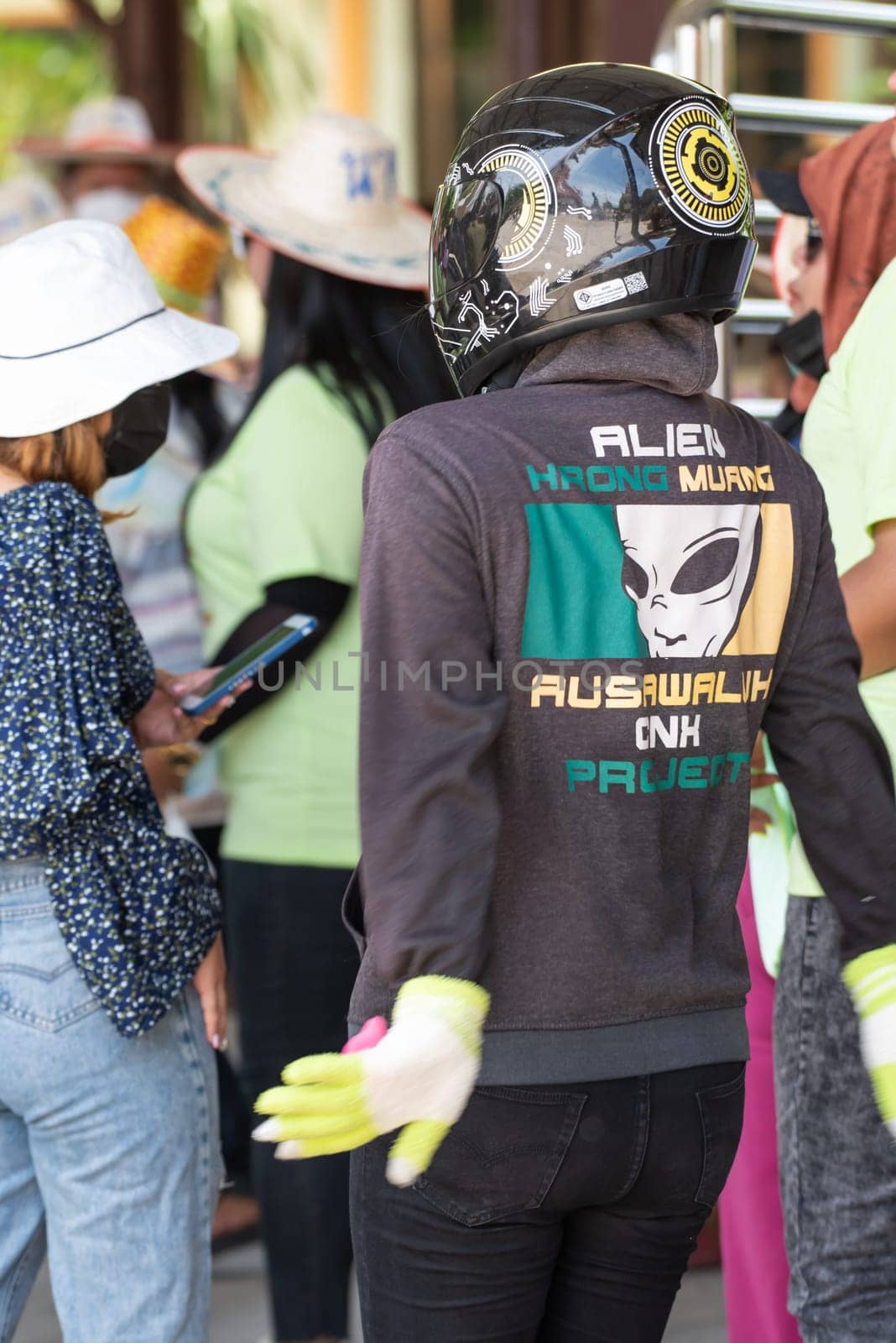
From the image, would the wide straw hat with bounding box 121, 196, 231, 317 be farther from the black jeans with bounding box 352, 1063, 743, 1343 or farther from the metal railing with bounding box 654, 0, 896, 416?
the black jeans with bounding box 352, 1063, 743, 1343

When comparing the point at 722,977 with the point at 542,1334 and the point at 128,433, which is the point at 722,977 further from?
the point at 128,433

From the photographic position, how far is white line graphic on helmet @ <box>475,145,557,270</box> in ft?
5.16

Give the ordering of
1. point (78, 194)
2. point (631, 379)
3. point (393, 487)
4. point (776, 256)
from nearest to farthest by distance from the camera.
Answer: point (393, 487) → point (631, 379) → point (776, 256) → point (78, 194)

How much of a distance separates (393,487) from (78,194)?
464cm

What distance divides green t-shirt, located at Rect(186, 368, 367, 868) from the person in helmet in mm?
1087

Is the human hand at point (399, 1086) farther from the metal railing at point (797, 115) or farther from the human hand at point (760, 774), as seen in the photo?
the metal railing at point (797, 115)

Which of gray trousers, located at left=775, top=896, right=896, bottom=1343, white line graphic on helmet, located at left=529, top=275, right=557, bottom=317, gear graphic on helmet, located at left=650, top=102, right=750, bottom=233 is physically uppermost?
gear graphic on helmet, located at left=650, top=102, right=750, bottom=233

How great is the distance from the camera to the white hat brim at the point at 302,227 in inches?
117

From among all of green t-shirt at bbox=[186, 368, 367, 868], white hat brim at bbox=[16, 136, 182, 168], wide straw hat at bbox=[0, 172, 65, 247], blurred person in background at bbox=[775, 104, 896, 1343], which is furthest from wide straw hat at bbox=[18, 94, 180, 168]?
blurred person in background at bbox=[775, 104, 896, 1343]

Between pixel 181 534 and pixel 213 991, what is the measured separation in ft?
4.52

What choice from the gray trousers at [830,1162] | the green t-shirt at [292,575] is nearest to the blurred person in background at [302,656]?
the green t-shirt at [292,575]

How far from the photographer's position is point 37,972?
1.99 metres

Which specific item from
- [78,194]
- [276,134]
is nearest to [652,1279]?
[78,194]

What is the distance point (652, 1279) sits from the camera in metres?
1.67
